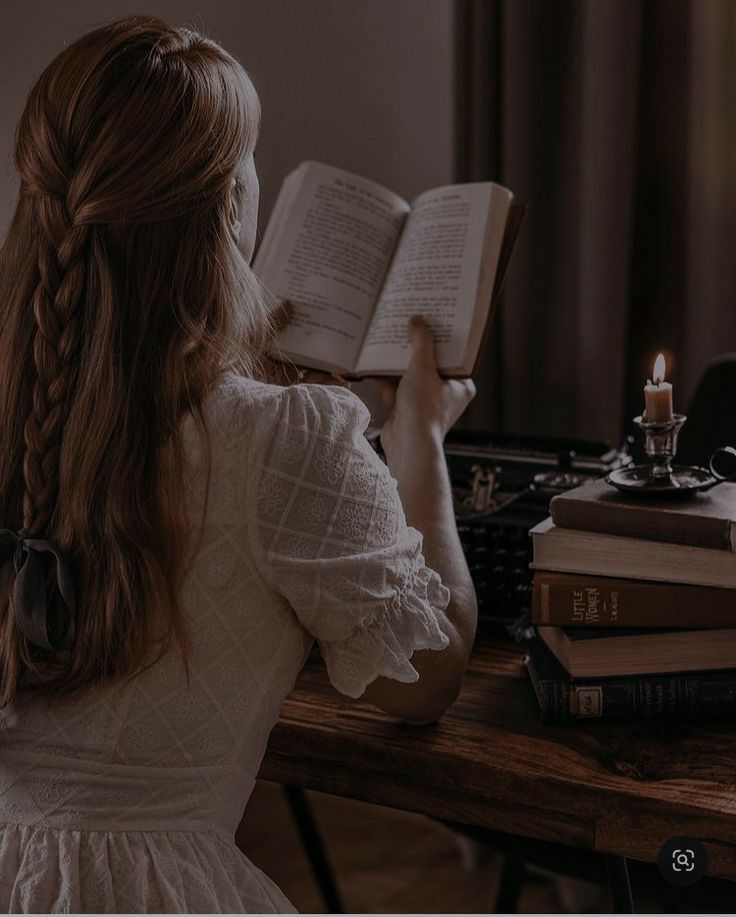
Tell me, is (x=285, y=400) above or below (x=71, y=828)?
above

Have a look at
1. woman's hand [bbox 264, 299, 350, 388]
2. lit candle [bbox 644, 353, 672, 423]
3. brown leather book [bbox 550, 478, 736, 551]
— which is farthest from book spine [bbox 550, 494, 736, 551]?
woman's hand [bbox 264, 299, 350, 388]

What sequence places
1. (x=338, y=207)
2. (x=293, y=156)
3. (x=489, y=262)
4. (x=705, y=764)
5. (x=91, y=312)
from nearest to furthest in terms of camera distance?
1. (x=91, y=312)
2. (x=705, y=764)
3. (x=489, y=262)
4. (x=338, y=207)
5. (x=293, y=156)

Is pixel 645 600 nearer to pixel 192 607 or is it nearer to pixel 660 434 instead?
pixel 660 434

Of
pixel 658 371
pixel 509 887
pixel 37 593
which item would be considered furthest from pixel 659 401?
pixel 509 887

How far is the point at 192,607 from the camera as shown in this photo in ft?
3.27

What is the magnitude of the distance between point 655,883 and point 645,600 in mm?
488

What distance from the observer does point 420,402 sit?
4.31ft

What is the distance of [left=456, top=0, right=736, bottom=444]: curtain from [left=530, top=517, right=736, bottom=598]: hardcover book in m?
1.02

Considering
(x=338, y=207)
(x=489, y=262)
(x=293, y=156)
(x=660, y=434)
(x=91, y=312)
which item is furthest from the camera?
(x=293, y=156)

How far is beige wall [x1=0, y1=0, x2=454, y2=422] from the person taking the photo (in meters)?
2.15

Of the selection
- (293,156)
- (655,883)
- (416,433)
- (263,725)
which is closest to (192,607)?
(263,725)

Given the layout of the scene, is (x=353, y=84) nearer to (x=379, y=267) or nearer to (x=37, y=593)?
(x=379, y=267)

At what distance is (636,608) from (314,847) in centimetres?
91

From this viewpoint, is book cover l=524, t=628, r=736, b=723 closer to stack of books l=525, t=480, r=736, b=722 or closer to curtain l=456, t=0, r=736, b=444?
stack of books l=525, t=480, r=736, b=722
